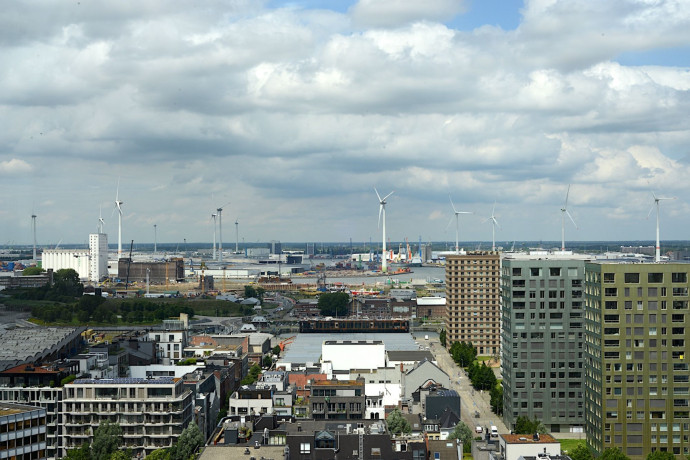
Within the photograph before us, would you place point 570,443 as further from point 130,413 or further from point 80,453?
point 80,453

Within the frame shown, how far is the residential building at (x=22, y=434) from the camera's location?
39.1 metres

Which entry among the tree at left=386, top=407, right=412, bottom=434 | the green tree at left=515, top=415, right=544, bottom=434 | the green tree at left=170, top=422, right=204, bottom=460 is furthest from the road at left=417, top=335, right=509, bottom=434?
the green tree at left=170, top=422, right=204, bottom=460

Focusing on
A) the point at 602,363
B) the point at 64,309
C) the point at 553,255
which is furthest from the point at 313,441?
the point at 64,309

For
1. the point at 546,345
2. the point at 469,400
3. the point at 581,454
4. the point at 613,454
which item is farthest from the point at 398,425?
the point at 469,400

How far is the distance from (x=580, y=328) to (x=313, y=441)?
2726cm

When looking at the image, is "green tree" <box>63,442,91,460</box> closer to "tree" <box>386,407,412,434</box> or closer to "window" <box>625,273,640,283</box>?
"tree" <box>386,407,412,434</box>

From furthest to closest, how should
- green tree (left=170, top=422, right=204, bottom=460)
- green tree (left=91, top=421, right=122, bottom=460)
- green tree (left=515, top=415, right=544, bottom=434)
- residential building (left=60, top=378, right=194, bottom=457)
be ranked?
1. green tree (left=515, top=415, right=544, bottom=434)
2. residential building (left=60, top=378, right=194, bottom=457)
3. green tree (left=91, top=421, right=122, bottom=460)
4. green tree (left=170, top=422, right=204, bottom=460)

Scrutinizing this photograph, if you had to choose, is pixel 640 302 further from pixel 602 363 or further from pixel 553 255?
pixel 553 255

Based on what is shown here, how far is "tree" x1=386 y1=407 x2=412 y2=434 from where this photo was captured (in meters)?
53.0

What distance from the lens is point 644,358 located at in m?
51.3

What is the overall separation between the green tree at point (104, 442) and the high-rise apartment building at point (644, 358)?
28672 mm

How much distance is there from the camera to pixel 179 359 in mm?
83562

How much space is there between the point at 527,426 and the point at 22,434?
32.8 metres

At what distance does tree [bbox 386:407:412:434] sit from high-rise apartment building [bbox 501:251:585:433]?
39.3 feet
